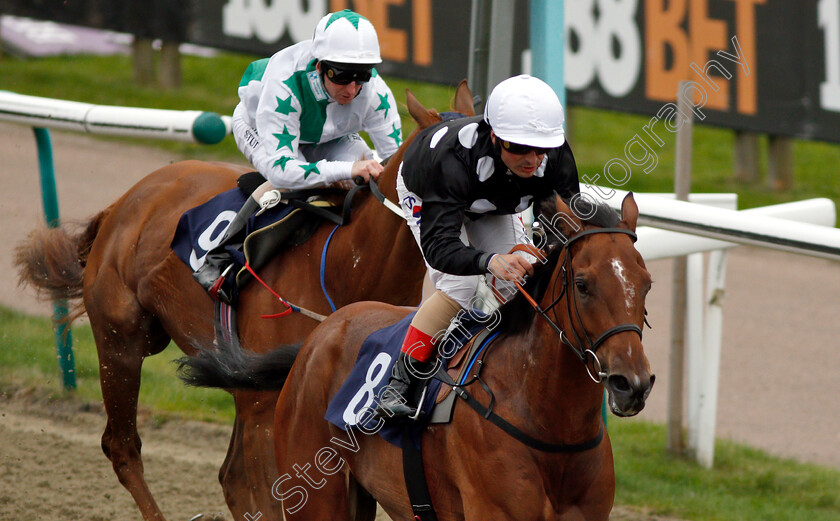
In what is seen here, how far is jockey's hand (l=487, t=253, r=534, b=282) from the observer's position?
10.2 feet

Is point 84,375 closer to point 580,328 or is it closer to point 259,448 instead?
point 259,448

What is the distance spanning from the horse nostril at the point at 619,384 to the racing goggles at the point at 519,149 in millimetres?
767

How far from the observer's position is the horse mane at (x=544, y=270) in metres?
2.98

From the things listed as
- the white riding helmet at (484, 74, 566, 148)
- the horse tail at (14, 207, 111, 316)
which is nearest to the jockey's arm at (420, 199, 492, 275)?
the white riding helmet at (484, 74, 566, 148)

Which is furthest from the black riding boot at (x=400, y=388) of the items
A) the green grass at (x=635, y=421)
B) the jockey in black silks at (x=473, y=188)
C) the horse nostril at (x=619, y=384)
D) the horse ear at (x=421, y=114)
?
the green grass at (x=635, y=421)

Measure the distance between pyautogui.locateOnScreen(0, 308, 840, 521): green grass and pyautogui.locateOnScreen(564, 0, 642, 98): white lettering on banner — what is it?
324 cm

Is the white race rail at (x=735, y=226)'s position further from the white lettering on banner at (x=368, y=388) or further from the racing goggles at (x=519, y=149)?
the white lettering on banner at (x=368, y=388)

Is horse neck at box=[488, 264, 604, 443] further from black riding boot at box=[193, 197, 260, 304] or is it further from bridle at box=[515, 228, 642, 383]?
black riding boot at box=[193, 197, 260, 304]

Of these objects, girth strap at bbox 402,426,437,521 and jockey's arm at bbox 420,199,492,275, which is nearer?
jockey's arm at bbox 420,199,492,275

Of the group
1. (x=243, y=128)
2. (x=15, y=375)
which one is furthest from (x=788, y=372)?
(x=15, y=375)

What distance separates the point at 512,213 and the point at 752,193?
7162 mm

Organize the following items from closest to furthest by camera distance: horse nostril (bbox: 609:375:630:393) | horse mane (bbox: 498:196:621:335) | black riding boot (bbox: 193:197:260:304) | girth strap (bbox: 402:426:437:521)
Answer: horse nostril (bbox: 609:375:630:393) < horse mane (bbox: 498:196:621:335) < girth strap (bbox: 402:426:437:521) < black riding boot (bbox: 193:197:260:304)

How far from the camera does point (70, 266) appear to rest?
5715 millimetres

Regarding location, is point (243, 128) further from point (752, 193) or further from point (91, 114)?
point (752, 193)
